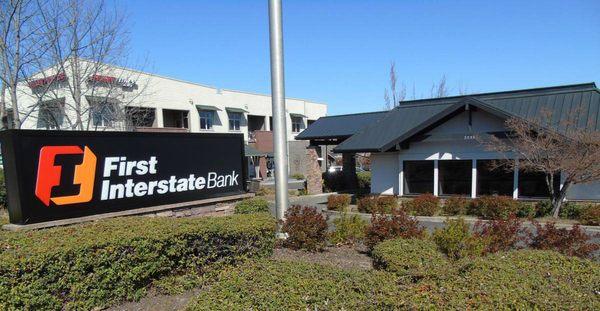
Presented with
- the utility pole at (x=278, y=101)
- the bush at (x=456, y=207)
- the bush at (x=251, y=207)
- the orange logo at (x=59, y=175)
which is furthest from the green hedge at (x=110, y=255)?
the bush at (x=456, y=207)

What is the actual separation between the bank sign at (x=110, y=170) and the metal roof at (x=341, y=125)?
14.7 metres

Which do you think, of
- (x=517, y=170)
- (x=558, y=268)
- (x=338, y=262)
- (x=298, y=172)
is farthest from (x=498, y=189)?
(x=298, y=172)

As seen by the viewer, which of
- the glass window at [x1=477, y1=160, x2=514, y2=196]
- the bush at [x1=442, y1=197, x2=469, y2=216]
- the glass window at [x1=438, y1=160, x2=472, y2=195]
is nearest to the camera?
the bush at [x1=442, y1=197, x2=469, y2=216]

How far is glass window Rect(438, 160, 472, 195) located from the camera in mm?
17380

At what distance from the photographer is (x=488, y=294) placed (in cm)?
306

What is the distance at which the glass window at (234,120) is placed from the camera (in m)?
45.8

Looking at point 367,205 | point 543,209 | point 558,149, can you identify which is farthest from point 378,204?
point 558,149

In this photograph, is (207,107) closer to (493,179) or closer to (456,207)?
(493,179)

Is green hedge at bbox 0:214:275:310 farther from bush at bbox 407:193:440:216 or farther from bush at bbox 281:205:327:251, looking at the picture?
bush at bbox 407:193:440:216

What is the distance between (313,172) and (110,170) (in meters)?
16.3

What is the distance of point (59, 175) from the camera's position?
21.5 ft

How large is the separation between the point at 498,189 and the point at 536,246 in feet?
37.5

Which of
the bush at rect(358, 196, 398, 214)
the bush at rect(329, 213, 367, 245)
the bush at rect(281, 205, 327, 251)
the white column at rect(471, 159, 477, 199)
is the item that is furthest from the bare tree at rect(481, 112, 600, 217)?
the bush at rect(281, 205, 327, 251)

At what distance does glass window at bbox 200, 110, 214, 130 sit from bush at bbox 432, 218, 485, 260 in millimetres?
37923
